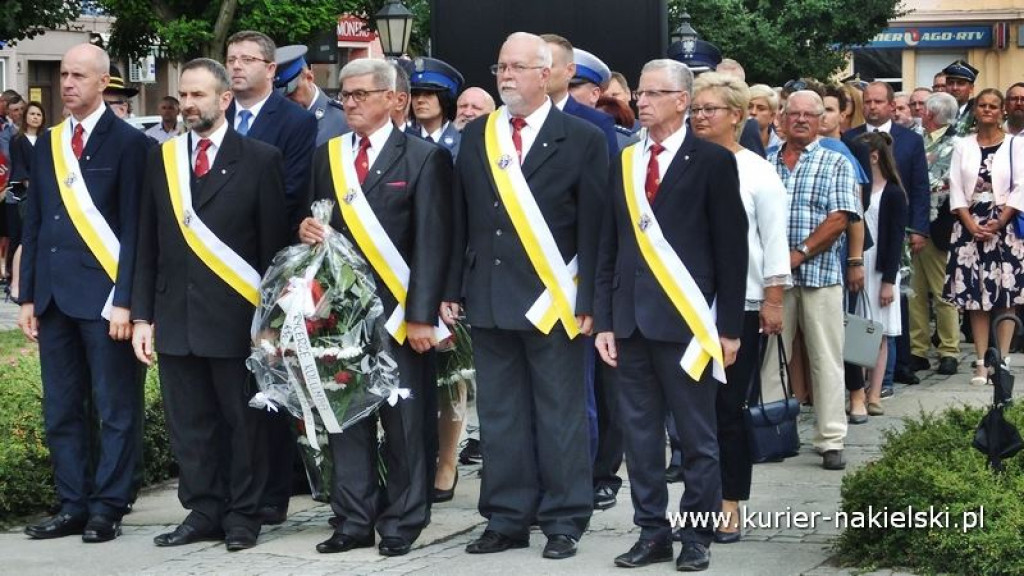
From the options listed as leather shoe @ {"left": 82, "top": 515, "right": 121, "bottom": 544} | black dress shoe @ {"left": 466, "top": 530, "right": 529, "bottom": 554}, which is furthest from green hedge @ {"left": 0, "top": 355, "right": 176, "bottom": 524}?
black dress shoe @ {"left": 466, "top": 530, "right": 529, "bottom": 554}

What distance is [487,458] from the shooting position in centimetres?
812

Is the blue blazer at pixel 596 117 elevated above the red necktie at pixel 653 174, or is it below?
above

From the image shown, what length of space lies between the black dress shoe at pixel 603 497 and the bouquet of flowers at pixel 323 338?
1340mm

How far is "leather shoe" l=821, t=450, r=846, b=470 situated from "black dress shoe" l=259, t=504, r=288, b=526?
2946mm

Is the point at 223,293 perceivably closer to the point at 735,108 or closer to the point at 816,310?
the point at 735,108

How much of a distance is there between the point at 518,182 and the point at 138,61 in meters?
30.0

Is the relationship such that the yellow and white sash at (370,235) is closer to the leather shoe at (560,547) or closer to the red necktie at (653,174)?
the leather shoe at (560,547)

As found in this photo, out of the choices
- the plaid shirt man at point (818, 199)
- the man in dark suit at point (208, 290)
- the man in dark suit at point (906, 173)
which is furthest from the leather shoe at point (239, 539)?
the man in dark suit at point (906, 173)

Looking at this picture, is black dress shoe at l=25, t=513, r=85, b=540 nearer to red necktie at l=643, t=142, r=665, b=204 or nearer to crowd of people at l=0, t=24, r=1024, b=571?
crowd of people at l=0, t=24, r=1024, b=571

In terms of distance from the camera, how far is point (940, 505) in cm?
716

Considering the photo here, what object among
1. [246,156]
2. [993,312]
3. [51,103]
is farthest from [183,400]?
[51,103]

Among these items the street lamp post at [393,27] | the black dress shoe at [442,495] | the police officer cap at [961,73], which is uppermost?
the street lamp post at [393,27]

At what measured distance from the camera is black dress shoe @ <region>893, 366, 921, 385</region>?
45.0 ft

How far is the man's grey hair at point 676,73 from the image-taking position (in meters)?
7.66
